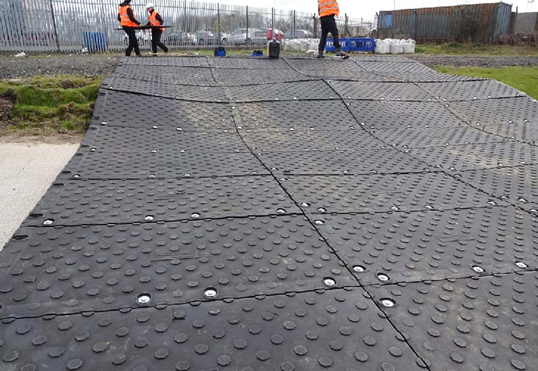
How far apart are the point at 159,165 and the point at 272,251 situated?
1539 millimetres

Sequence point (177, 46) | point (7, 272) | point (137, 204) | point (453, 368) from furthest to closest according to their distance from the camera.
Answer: point (177, 46) → point (137, 204) → point (7, 272) → point (453, 368)

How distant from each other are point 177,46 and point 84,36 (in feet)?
12.5

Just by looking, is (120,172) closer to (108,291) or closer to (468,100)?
(108,291)

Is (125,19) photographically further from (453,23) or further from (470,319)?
(453,23)

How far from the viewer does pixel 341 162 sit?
3627 millimetres

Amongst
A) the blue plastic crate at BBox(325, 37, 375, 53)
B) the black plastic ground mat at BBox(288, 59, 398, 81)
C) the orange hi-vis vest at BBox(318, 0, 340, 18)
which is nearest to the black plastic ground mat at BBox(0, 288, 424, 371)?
the black plastic ground mat at BBox(288, 59, 398, 81)

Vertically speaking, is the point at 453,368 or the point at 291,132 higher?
the point at 291,132

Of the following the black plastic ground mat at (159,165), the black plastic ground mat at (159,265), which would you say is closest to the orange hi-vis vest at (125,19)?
the black plastic ground mat at (159,165)

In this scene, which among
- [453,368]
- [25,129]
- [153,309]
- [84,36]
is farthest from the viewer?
[84,36]

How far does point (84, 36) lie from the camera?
16.1 meters

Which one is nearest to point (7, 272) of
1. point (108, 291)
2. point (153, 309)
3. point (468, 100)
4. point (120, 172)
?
point (108, 291)

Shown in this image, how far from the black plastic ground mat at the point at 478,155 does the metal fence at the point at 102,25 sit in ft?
41.0

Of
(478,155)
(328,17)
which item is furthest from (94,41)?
(478,155)

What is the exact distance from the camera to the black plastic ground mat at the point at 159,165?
3061mm
